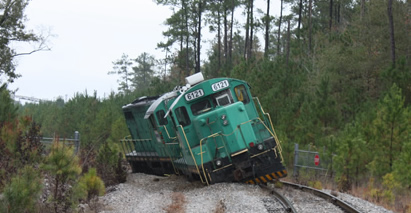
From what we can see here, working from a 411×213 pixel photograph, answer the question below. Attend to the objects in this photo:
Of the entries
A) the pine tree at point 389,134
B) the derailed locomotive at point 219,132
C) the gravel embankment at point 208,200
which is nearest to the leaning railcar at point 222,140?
the derailed locomotive at point 219,132

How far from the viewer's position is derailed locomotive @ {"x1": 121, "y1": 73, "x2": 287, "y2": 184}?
44.6 feet

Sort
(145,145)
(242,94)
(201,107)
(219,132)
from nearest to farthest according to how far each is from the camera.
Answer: (219,132) → (201,107) → (242,94) → (145,145)

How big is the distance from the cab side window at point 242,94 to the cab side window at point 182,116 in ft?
5.27

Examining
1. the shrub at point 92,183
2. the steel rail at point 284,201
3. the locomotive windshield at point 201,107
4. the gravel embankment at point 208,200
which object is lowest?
the gravel embankment at point 208,200

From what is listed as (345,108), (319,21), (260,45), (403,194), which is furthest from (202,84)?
(260,45)

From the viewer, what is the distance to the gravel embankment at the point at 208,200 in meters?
10.7

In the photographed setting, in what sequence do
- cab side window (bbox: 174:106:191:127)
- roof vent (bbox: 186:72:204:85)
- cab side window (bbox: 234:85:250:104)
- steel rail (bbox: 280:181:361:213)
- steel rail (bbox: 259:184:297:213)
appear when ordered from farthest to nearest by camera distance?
1. roof vent (bbox: 186:72:204:85)
2. cab side window (bbox: 234:85:250:104)
3. cab side window (bbox: 174:106:191:127)
4. steel rail (bbox: 259:184:297:213)
5. steel rail (bbox: 280:181:361:213)

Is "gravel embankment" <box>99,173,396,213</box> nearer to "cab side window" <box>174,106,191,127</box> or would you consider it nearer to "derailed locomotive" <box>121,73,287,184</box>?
"derailed locomotive" <box>121,73,287,184</box>

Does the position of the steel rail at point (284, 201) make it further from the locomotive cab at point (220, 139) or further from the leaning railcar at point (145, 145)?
the leaning railcar at point (145, 145)

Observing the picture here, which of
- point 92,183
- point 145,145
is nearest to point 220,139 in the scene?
point 92,183

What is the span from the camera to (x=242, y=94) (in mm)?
14594

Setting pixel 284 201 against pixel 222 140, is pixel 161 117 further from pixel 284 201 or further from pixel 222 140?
pixel 284 201

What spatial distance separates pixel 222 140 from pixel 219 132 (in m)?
0.25

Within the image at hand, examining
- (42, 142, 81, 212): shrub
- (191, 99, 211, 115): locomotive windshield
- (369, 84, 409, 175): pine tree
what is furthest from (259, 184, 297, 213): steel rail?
(42, 142, 81, 212): shrub
